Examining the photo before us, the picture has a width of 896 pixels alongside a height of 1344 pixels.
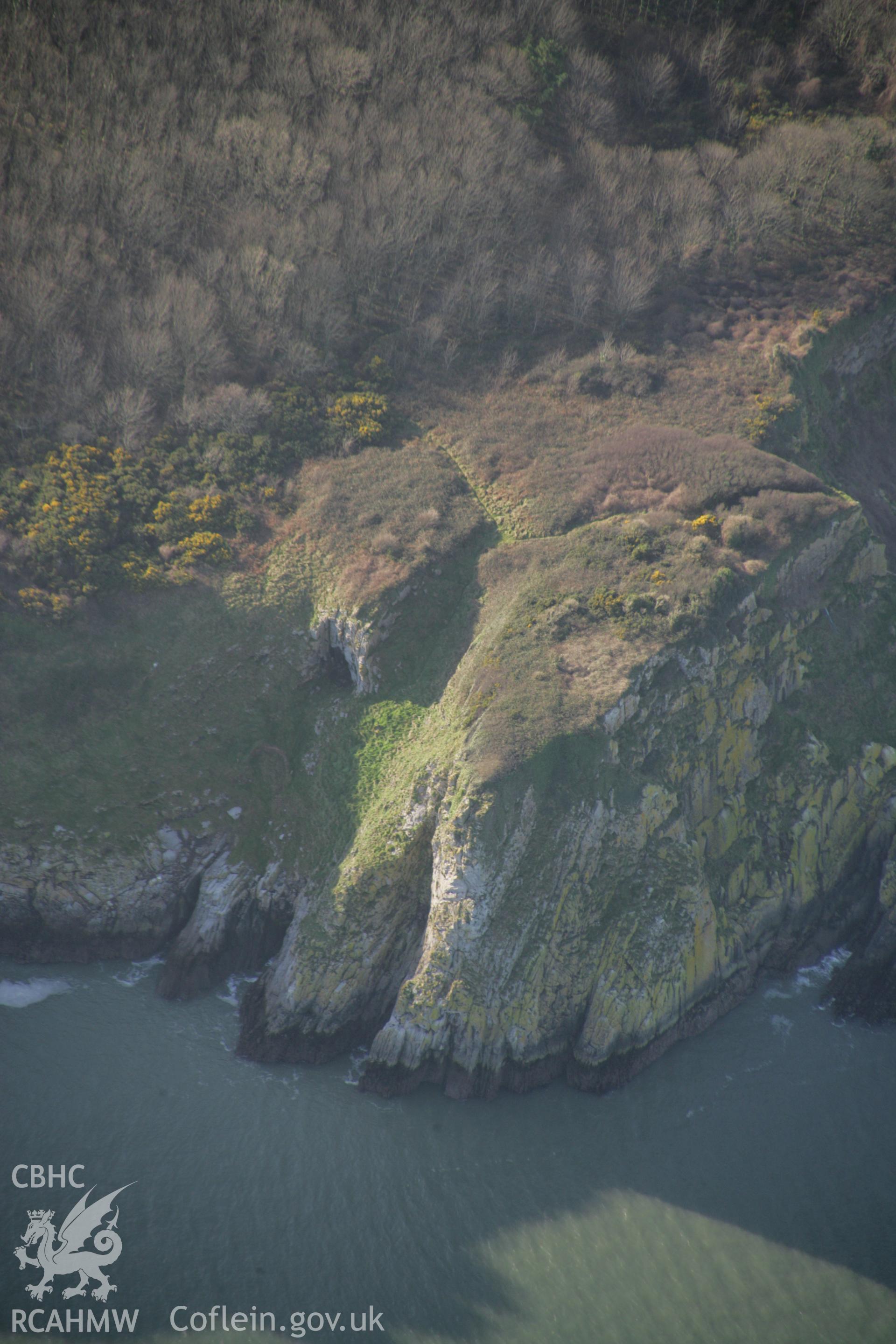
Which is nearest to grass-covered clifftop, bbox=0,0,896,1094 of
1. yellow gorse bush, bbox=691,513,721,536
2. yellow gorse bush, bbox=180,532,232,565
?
yellow gorse bush, bbox=180,532,232,565

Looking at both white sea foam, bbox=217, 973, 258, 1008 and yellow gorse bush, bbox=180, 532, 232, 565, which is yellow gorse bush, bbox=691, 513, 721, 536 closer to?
yellow gorse bush, bbox=180, 532, 232, 565

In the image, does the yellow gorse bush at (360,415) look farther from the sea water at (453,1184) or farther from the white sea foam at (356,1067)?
the white sea foam at (356,1067)

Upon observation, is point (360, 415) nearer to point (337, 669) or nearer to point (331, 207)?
point (337, 669)

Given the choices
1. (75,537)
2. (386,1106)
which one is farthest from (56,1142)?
(75,537)

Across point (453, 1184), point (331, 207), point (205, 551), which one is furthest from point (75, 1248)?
point (331, 207)

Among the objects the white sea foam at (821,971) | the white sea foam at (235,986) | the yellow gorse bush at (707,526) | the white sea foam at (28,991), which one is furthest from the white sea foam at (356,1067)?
the yellow gorse bush at (707,526)
